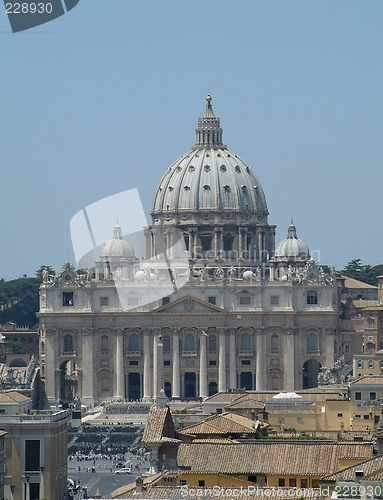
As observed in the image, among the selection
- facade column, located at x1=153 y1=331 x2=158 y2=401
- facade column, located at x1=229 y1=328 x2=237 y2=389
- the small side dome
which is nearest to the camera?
facade column, located at x1=153 y1=331 x2=158 y2=401

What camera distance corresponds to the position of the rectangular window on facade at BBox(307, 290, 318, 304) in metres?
186

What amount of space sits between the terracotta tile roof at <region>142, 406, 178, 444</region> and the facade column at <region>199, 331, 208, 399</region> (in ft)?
390

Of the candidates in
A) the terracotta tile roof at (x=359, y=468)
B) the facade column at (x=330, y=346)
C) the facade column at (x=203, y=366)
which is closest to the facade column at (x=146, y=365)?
the facade column at (x=203, y=366)

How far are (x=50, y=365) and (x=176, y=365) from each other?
979 cm

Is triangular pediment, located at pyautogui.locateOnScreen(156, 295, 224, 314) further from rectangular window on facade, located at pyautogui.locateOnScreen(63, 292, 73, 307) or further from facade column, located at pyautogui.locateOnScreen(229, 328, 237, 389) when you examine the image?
rectangular window on facade, located at pyautogui.locateOnScreen(63, 292, 73, 307)

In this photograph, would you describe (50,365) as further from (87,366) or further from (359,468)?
(359,468)

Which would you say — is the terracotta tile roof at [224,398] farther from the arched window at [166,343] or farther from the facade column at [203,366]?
the arched window at [166,343]

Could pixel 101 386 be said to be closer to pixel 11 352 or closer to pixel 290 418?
pixel 11 352

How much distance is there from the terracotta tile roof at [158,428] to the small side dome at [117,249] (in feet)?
434

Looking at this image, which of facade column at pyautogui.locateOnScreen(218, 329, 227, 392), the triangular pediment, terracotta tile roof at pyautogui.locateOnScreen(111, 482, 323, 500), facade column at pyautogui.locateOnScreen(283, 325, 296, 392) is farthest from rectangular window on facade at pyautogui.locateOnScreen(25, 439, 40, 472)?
the triangular pediment

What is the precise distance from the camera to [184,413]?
104250 millimetres

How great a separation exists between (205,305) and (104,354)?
880 cm

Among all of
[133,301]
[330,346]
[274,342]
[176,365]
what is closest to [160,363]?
[176,365]

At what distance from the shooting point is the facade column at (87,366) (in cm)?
18288
